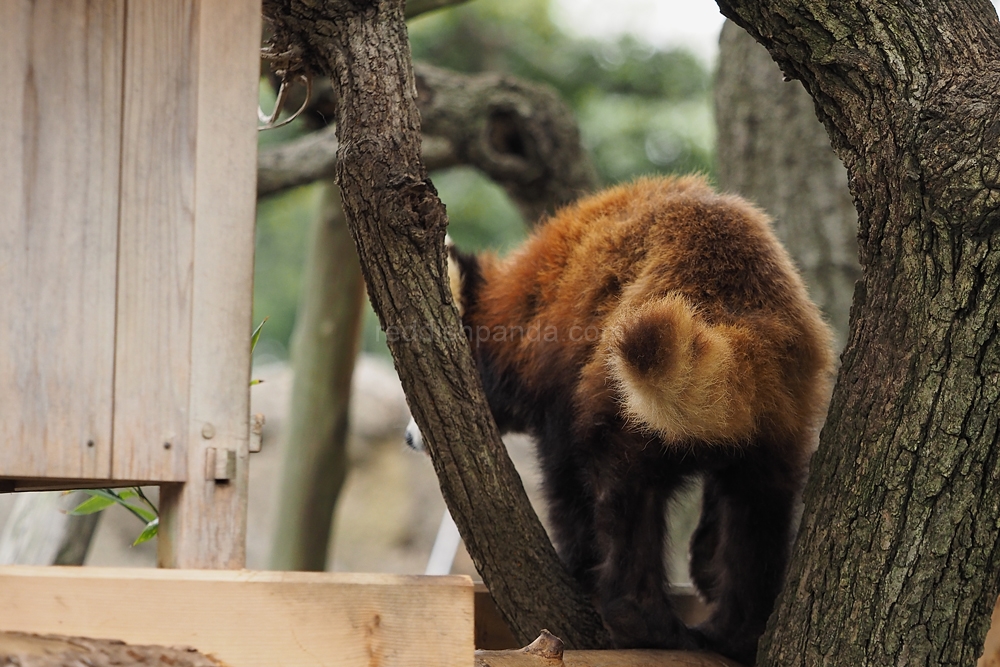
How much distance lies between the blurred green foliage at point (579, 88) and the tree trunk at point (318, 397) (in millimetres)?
5240

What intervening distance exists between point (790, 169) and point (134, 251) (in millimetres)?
3284

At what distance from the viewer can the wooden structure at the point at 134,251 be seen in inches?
57.6

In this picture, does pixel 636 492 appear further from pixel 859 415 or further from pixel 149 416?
pixel 149 416

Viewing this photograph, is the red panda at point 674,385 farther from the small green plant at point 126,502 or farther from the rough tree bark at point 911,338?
the small green plant at point 126,502

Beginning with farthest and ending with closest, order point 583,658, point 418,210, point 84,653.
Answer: point 583,658 → point 418,210 → point 84,653

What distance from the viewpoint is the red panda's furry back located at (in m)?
2.09

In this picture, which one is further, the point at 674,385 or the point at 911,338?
the point at 674,385

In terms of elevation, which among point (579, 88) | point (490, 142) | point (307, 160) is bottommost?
point (307, 160)

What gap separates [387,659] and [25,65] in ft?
3.56

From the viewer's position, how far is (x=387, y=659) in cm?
151

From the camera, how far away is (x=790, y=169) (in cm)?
419

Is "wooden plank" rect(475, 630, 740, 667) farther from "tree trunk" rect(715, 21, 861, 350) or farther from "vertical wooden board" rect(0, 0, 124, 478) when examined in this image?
"tree trunk" rect(715, 21, 861, 350)

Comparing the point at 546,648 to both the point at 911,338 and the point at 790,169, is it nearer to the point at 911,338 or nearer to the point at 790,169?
the point at 911,338

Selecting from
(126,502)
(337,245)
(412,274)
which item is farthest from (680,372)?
(337,245)
